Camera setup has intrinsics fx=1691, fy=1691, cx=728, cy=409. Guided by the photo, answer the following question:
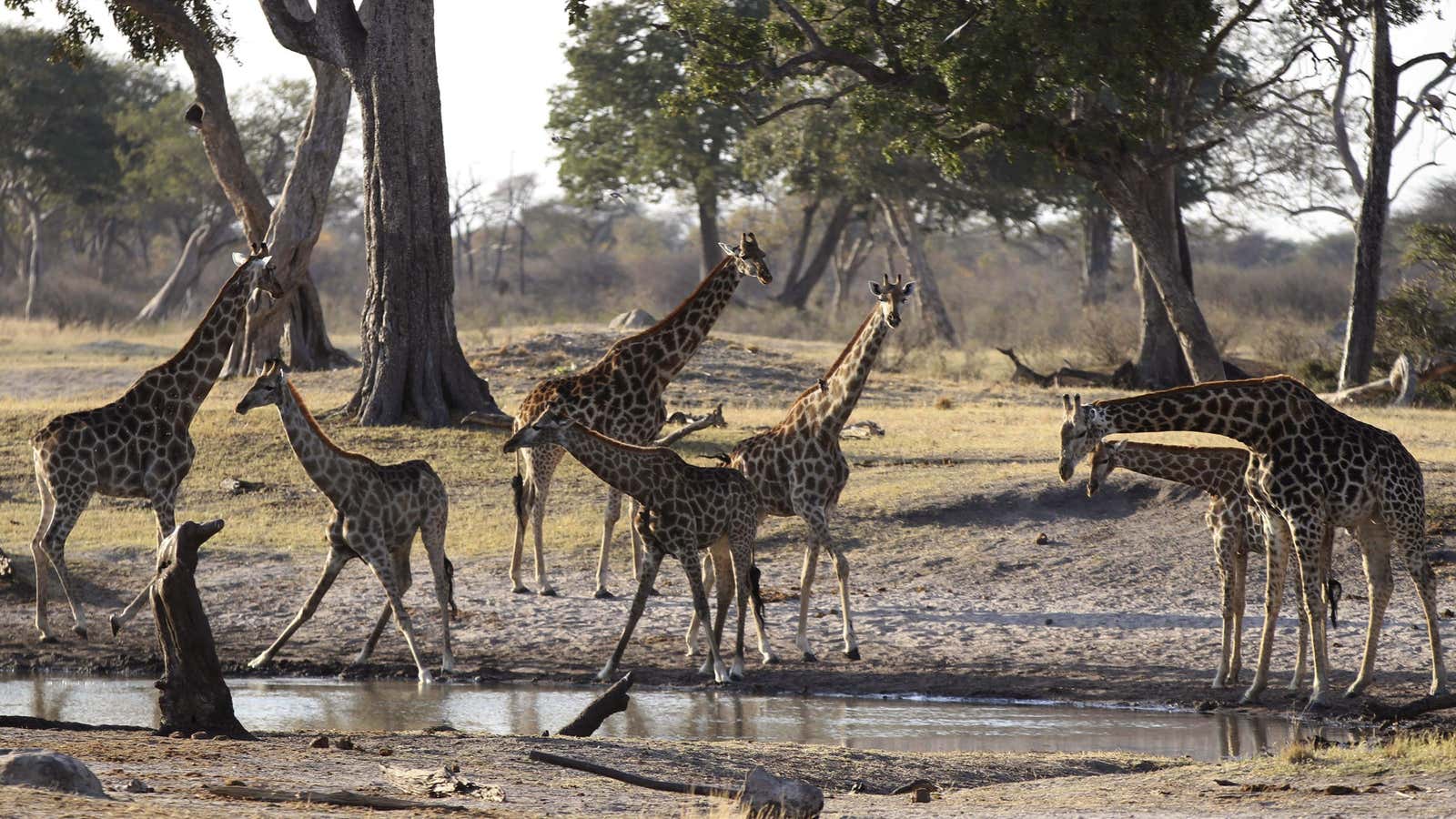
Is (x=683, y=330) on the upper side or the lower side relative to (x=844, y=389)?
upper

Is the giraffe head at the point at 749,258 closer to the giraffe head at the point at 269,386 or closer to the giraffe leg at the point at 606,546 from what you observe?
the giraffe leg at the point at 606,546

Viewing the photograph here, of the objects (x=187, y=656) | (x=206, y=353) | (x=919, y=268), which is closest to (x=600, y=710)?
(x=187, y=656)

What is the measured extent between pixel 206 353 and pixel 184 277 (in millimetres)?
34288

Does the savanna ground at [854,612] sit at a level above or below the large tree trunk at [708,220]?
below

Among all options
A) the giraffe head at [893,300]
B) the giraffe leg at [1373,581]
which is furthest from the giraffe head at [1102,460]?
the giraffe head at [893,300]

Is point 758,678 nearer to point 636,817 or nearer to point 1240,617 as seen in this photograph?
point 1240,617

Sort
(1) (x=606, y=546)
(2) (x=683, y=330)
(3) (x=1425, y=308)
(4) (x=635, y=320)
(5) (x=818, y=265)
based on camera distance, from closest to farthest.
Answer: (1) (x=606, y=546) → (2) (x=683, y=330) → (3) (x=1425, y=308) → (4) (x=635, y=320) → (5) (x=818, y=265)

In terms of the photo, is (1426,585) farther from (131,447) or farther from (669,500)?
(131,447)

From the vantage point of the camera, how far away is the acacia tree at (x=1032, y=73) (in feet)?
63.7

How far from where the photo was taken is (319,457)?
434 inches

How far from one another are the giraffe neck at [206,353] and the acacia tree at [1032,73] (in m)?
9.92

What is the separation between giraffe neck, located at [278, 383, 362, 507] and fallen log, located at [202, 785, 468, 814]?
472 cm

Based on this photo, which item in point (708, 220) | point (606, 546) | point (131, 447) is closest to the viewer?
point (131, 447)

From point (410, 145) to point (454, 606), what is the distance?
325 inches
